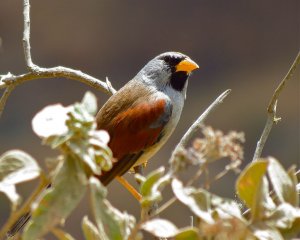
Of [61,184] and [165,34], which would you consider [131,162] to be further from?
[165,34]

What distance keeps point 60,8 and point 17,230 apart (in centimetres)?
576

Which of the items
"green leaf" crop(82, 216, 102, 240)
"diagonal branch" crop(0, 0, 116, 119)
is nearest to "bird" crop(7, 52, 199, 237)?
"diagonal branch" crop(0, 0, 116, 119)

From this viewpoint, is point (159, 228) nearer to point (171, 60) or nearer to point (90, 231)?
point (90, 231)

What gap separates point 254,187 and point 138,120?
143cm

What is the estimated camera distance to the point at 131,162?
7.66 feet

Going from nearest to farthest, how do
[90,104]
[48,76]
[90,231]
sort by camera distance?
1. [90,104]
2. [90,231]
3. [48,76]

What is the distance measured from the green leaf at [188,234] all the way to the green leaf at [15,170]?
219 mm

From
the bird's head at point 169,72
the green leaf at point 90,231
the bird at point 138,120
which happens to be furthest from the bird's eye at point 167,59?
the green leaf at point 90,231

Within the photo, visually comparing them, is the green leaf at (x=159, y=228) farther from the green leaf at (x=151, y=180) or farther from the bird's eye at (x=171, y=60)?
the bird's eye at (x=171, y=60)

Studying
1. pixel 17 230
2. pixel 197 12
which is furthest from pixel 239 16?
pixel 17 230

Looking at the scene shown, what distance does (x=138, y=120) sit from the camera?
2.45m

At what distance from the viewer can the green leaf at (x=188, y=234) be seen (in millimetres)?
1028

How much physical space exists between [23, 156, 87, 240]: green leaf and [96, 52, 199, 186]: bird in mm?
1183

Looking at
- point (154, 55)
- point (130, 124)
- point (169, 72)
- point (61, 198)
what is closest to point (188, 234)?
point (61, 198)
